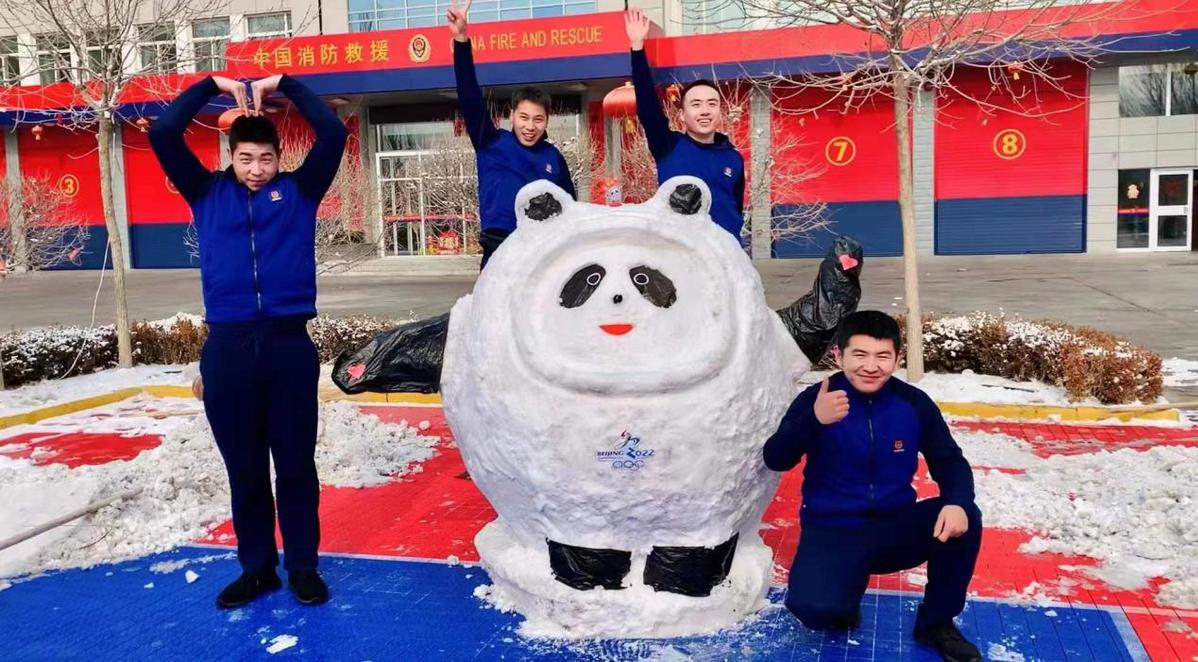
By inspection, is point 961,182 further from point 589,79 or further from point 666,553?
point 666,553

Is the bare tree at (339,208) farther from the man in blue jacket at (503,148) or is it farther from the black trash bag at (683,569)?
the black trash bag at (683,569)

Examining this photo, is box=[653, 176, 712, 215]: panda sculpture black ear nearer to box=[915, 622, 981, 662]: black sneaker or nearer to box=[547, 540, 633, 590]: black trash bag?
box=[547, 540, 633, 590]: black trash bag

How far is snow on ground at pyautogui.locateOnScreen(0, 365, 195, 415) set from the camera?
7.83 m

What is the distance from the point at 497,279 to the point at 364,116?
21567 millimetres

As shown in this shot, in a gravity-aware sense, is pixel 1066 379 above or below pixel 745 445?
below

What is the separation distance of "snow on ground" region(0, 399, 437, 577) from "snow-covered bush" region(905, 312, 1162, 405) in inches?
179

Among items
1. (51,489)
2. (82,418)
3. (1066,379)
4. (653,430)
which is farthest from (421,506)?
(1066,379)

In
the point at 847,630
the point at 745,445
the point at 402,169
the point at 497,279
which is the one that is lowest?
the point at 847,630

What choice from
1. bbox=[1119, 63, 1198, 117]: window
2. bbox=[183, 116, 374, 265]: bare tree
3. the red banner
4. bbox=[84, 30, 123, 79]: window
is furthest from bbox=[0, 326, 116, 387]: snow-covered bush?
bbox=[1119, 63, 1198, 117]: window

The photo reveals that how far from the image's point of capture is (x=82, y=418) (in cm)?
762

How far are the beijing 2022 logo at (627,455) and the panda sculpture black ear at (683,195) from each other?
2.71 feet

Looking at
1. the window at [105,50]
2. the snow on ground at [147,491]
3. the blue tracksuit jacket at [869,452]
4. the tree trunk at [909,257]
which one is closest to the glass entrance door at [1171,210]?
the tree trunk at [909,257]

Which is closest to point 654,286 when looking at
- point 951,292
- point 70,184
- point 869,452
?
point 869,452

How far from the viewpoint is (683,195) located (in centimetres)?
316
